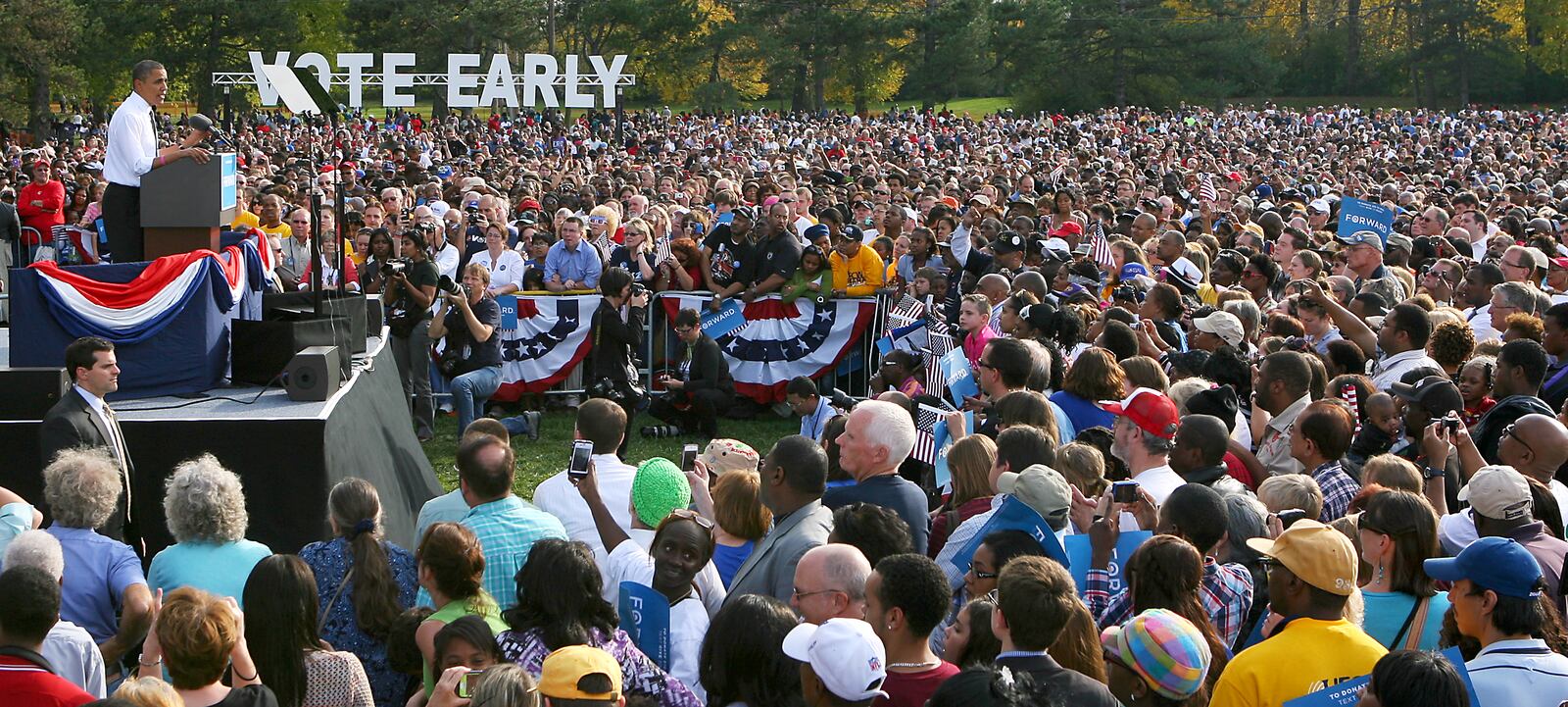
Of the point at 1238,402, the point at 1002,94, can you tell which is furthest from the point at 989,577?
the point at 1002,94

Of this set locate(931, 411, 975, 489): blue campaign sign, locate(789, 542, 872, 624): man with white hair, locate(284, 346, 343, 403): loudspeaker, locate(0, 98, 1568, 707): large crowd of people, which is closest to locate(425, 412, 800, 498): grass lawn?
locate(0, 98, 1568, 707): large crowd of people

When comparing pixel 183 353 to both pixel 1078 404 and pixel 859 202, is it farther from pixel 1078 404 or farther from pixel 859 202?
pixel 859 202

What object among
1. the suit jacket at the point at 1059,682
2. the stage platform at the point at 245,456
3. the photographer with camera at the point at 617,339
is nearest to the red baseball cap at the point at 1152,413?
the suit jacket at the point at 1059,682

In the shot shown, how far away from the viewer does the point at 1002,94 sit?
74.7 meters

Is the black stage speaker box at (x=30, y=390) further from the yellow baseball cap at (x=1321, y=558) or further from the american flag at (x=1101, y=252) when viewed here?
the american flag at (x=1101, y=252)

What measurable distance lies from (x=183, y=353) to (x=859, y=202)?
11.3 meters

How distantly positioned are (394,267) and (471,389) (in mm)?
1170

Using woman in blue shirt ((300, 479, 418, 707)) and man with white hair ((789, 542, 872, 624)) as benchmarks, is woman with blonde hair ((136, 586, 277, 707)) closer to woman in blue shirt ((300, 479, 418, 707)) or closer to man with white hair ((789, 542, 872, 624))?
woman in blue shirt ((300, 479, 418, 707))

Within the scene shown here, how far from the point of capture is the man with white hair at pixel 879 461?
6.02 m

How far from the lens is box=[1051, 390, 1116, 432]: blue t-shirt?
296 inches

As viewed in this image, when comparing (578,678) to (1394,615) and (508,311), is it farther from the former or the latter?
(508,311)

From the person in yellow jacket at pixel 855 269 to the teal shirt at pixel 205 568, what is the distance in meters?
8.63

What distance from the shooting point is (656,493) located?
5.74 metres

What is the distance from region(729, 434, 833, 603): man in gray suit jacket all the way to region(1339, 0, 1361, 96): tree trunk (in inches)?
3002
